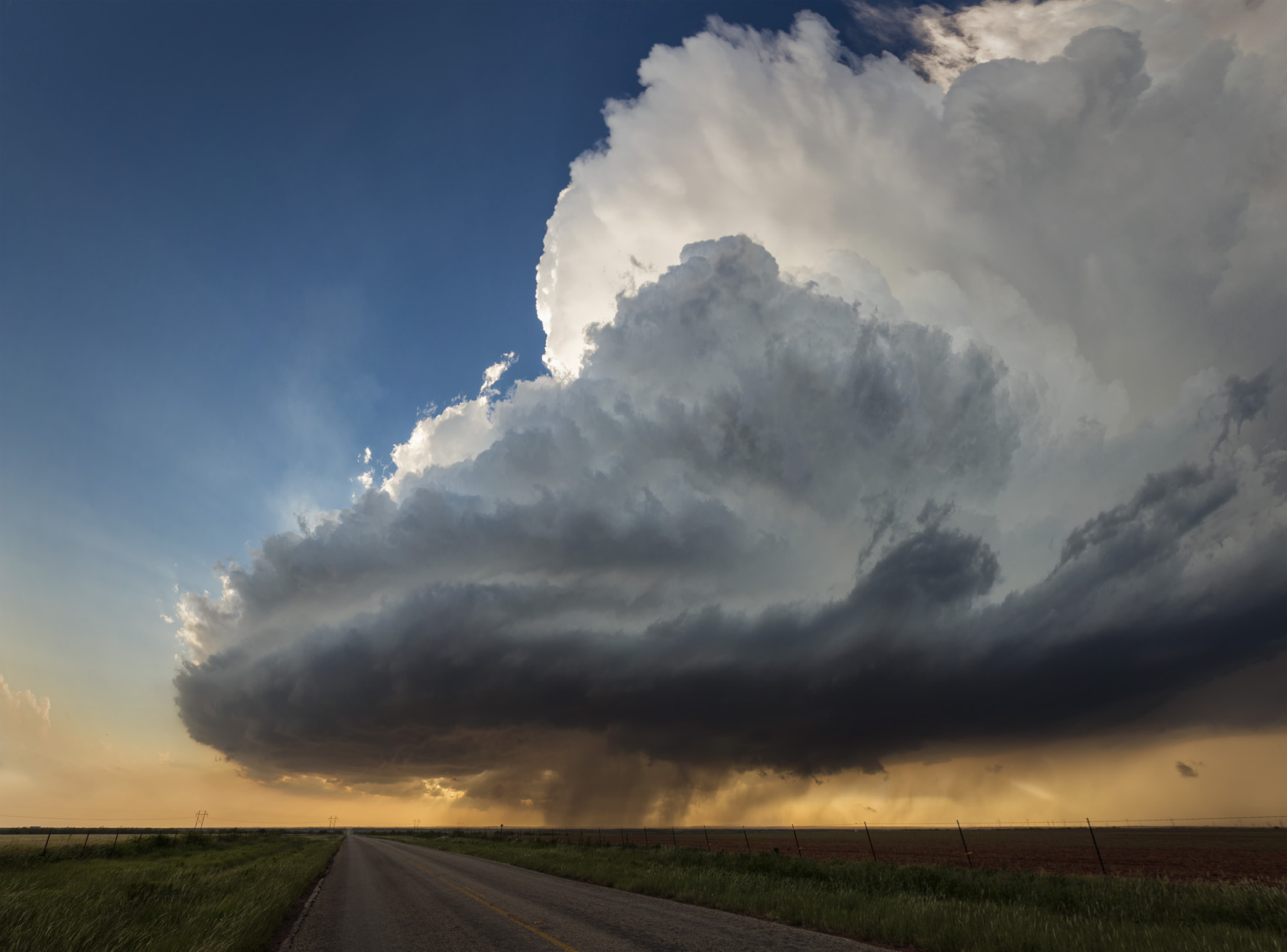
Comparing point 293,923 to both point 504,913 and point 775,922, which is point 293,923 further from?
point 775,922

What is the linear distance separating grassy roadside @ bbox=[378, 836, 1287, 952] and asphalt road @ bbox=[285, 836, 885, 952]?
124 cm

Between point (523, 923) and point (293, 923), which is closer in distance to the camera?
point (523, 923)

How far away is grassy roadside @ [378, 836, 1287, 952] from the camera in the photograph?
11281mm

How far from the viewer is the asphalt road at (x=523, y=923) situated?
12156 millimetres

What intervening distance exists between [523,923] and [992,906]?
11478 mm

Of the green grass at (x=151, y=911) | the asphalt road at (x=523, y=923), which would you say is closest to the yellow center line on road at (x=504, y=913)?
the asphalt road at (x=523, y=923)

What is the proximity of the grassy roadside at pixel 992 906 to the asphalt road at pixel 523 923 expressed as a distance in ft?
4.08

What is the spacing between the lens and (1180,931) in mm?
11828

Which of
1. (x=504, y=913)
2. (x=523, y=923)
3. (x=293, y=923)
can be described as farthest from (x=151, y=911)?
(x=523, y=923)

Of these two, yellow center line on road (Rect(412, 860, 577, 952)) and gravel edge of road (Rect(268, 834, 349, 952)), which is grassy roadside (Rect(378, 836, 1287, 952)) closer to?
yellow center line on road (Rect(412, 860, 577, 952))

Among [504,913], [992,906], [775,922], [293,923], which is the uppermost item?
[992,906]

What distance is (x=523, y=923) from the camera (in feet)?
48.8

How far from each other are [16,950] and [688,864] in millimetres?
28030

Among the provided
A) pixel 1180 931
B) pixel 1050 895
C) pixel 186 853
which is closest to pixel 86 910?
pixel 1180 931
